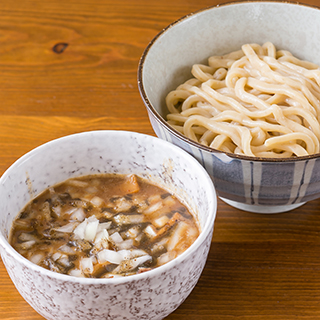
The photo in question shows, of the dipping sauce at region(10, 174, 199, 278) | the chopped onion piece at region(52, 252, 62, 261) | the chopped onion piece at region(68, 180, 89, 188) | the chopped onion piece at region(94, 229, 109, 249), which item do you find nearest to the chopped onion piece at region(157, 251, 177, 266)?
the dipping sauce at region(10, 174, 199, 278)

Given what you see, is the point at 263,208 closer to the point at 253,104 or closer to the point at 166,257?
the point at 253,104

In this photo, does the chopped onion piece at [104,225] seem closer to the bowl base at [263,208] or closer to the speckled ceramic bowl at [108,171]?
the speckled ceramic bowl at [108,171]


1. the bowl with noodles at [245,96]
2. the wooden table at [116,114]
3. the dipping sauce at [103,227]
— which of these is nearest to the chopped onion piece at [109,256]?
the dipping sauce at [103,227]

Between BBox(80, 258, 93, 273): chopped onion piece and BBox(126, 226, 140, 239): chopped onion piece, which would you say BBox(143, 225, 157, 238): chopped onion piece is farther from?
BBox(80, 258, 93, 273): chopped onion piece

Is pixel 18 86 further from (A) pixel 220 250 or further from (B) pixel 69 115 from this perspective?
(A) pixel 220 250

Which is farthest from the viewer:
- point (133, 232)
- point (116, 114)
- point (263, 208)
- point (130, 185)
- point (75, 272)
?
point (116, 114)

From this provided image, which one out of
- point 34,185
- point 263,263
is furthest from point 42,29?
point 263,263

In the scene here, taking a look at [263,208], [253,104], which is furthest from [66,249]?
[253,104]
